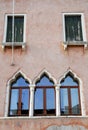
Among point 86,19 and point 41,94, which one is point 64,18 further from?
point 41,94

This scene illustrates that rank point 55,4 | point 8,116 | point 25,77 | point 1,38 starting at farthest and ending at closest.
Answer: point 55,4
point 1,38
point 25,77
point 8,116

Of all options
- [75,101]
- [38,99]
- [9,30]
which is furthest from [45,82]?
[9,30]

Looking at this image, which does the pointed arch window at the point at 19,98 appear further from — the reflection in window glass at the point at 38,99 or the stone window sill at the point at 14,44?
the stone window sill at the point at 14,44

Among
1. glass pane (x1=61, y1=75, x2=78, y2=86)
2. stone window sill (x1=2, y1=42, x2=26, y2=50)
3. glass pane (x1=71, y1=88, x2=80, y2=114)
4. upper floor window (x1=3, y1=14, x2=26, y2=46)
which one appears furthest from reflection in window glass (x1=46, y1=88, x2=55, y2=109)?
upper floor window (x1=3, y1=14, x2=26, y2=46)

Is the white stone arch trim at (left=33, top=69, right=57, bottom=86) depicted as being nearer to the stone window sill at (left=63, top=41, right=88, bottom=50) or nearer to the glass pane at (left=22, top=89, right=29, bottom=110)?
the glass pane at (left=22, top=89, right=29, bottom=110)

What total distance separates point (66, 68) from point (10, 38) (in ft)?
8.06

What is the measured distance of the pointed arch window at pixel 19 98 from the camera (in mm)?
9402

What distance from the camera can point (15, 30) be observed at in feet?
36.1

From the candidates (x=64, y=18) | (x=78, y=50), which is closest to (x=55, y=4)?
(x=64, y=18)

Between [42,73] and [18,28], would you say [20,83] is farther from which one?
[18,28]

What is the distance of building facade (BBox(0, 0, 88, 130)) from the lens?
9.20 meters

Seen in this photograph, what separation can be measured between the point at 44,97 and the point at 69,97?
2.74ft

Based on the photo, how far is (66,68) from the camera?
1002cm

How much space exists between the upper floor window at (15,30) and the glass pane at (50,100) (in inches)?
80.8
